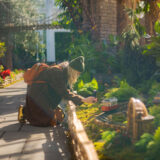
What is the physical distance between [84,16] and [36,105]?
20.5 feet

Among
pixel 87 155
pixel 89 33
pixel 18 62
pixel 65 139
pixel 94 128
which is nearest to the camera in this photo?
pixel 87 155

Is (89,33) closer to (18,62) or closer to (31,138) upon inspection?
(31,138)

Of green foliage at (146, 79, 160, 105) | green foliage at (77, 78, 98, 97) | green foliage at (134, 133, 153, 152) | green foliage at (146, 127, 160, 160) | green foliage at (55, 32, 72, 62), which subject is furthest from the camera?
green foliage at (55, 32, 72, 62)

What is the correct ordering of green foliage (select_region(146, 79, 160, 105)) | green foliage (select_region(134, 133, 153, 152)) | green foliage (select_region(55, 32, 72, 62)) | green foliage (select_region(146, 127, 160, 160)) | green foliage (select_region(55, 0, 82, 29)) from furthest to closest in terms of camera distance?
green foliage (select_region(55, 32, 72, 62)), green foliage (select_region(55, 0, 82, 29)), green foliage (select_region(146, 79, 160, 105)), green foliage (select_region(134, 133, 153, 152)), green foliage (select_region(146, 127, 160, 160))

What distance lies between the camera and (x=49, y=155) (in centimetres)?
382

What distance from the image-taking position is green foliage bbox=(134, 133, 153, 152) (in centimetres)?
278

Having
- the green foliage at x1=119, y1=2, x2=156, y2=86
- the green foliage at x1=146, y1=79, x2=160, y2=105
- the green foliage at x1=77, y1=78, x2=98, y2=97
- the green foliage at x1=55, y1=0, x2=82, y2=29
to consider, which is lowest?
the green foliage at x1=77, y1=78, x2=98, y2=97

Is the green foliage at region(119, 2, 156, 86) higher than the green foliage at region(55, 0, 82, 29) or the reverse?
the reverse

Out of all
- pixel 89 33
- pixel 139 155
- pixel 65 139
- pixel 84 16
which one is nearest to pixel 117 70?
pixel 89 33

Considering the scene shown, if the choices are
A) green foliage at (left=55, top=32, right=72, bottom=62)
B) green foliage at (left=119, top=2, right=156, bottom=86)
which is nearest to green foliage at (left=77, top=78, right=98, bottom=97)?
green foliage at (left=119, top=2, right=156, bottom=86)

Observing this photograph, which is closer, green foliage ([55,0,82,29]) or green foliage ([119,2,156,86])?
green foliage ([119,2,156,86])

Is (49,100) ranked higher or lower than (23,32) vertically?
lower

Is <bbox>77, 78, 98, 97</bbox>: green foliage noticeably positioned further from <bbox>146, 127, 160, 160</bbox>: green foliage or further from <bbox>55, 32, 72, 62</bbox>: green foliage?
<bbox>55, 32, 72, 62</bbox>: green foliage

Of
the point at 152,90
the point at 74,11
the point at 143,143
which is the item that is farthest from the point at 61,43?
the point at 143,143
